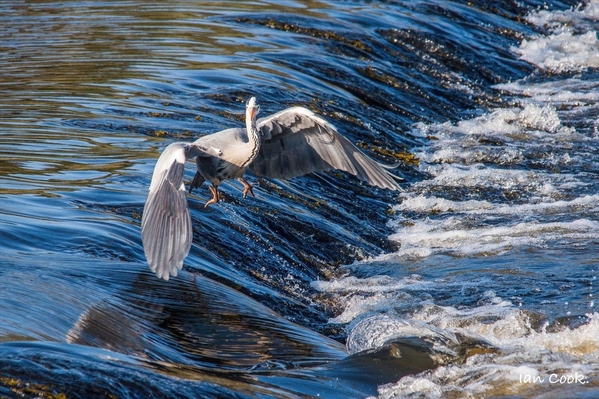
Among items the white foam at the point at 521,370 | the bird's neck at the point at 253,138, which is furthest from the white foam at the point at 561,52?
the white foam at the point at 521,370

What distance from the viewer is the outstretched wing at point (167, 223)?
4789mm

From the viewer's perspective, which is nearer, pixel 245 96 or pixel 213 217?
pixel 213 217

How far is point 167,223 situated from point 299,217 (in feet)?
7.99

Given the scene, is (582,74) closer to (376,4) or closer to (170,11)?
(376,4)

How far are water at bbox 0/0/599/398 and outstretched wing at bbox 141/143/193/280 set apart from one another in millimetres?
335

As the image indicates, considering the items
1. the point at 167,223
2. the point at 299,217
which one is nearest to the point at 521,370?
the point at 167,223

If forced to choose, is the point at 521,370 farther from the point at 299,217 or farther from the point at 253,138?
the point at 299,217

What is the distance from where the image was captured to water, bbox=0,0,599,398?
4637 millimetres

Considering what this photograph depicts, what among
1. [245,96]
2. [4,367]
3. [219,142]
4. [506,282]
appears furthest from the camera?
[245,96]

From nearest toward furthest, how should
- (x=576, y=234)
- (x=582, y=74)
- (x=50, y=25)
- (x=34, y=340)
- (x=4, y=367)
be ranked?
(x=4, y=367) < (x=34, y=340) < (x=576, y=234) < (x=50, y=25) < (x=582, y=74)

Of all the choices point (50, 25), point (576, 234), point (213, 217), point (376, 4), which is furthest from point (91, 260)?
point (376, 4)

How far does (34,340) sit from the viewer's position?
3963 mm

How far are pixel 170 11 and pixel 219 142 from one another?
7.90 meters

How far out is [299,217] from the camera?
24.0 feet
